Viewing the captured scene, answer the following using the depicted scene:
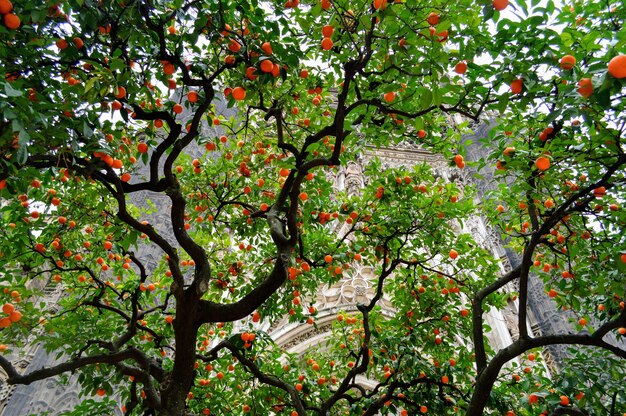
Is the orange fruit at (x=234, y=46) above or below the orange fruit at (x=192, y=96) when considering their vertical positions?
above

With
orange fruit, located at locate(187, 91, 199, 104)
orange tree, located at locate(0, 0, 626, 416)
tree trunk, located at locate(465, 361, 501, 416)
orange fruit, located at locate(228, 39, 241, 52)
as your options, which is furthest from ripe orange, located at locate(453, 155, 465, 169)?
orange fruit, located at locate(187, 91, 199, 104)

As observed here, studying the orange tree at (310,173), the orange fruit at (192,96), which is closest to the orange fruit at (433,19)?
the orange tree at (310,173)

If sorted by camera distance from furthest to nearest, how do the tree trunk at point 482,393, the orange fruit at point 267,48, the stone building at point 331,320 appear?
the stone building at point 331,320 < the tree trunk at point 482,393 < the orange fruit at point 267,48

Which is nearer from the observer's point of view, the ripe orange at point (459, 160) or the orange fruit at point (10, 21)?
the orange fruit at point (10, 21)

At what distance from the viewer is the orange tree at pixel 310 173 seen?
8.49 ft

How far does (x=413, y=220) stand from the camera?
4.88 meters

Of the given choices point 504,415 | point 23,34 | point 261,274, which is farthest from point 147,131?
point 504,415

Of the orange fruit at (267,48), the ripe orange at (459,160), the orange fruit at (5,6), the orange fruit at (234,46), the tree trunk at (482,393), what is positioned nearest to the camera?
the orange fruit at (5,6)

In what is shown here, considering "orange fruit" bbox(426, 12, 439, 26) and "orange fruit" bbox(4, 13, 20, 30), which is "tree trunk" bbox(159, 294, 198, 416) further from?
"orange fruit" bbox(426, 12, 439, 26)

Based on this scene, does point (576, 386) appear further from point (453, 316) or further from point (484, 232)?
point (484, 232)

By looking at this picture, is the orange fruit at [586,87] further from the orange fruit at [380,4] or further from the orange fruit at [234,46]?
the orange fruit at [234,46]

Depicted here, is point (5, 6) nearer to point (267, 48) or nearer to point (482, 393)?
point (267, 48)

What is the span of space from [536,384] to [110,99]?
446cm

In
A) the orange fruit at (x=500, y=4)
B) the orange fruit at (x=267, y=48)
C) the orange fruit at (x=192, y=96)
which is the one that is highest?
the orange fruit at (x=192, y=96)
